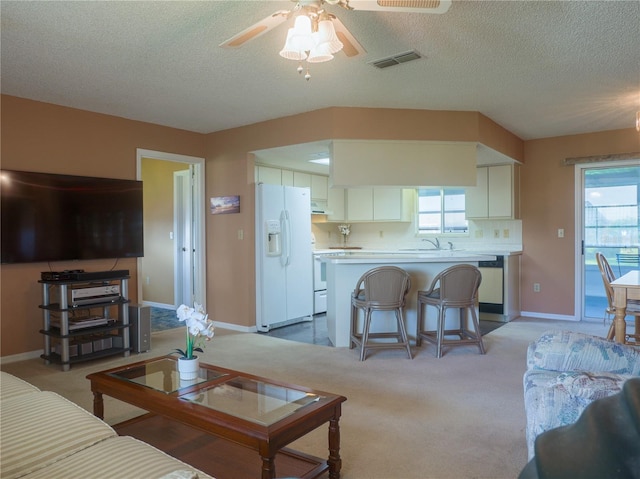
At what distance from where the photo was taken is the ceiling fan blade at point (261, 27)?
208 centimetres

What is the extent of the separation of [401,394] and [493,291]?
3.14 m

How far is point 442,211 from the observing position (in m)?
6.74

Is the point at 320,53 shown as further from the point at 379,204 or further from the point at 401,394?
the point at 379,204

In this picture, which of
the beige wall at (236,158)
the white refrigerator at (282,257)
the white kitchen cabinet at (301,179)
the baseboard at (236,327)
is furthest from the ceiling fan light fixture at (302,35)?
the white kitchen cabinet at (301,179)

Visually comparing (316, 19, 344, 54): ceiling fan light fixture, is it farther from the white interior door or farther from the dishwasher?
the white interior door

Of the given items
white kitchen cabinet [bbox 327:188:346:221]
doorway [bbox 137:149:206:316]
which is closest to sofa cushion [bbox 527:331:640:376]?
doorway [bbox 137:149:206:316]

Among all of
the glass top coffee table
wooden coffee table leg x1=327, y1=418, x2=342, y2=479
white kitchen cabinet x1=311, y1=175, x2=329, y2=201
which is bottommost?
wooden coffee table leg x1=327, y1=418, x2=342, y2=479

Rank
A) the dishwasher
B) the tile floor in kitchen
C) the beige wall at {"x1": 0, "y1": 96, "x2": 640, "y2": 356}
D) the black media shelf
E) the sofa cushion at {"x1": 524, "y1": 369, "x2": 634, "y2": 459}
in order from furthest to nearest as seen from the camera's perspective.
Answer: the dishwasher < the tile floor in kitchen < the beige wall at {"x1": 0, "y1": 96, "x2": 640, "y2": 356} < the black media shelf < the sofa cushion at {"x1": 524, "y1": 369, "x2": 634, "y2": 459}

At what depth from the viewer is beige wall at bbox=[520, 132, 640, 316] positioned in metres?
5.77

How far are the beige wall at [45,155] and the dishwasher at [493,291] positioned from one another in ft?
14.3

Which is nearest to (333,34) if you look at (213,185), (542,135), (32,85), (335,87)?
(335,87)

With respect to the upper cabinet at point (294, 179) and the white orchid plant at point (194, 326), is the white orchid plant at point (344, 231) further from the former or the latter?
the white orchid plant at point (194, 326)

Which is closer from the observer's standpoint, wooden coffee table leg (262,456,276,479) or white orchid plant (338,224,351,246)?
wooden coffee table leg (262,456,276,479)

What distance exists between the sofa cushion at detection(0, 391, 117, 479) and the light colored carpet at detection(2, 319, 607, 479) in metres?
1.08
